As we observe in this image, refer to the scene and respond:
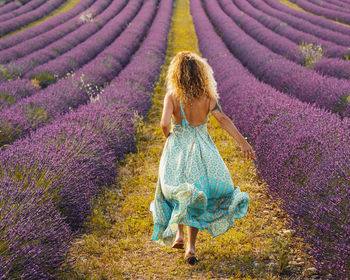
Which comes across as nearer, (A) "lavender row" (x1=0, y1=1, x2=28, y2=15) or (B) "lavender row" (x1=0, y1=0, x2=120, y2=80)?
(B) "lavender row" (x1=0, y1=0, x2=120, y2=80)

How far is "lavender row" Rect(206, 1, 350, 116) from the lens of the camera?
488cm

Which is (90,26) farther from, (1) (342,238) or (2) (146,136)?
(1) (342,238)

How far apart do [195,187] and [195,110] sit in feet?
1.91

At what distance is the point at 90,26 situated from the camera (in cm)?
1447

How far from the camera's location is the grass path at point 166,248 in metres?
2.43

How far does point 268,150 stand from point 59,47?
961cm

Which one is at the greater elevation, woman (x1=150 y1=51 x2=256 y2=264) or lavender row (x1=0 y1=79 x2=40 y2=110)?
woman (x1=150 y1=51 x2=256 y2=264)

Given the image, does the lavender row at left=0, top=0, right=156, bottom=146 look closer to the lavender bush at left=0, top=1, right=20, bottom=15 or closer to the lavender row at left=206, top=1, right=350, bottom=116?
the lavender row at left=206, top=1, right=350, bottom=116

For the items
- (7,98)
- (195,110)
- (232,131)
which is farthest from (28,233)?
(7,98)

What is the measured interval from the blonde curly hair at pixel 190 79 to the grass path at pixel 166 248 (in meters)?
1.30

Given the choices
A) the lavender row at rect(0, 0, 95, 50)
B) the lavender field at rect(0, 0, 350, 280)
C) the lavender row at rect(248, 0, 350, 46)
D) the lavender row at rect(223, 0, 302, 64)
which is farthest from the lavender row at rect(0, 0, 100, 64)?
the lavender row at rect(248, 0, 350, 46)

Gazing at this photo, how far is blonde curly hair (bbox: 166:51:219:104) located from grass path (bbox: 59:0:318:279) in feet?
4.26

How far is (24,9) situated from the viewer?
2034cm

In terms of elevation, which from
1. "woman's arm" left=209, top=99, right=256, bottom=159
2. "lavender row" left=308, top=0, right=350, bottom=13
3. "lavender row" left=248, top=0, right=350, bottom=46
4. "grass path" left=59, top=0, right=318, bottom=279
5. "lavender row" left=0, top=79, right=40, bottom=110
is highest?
"lavender row" left=308, top=0, right=350, bottom=13
